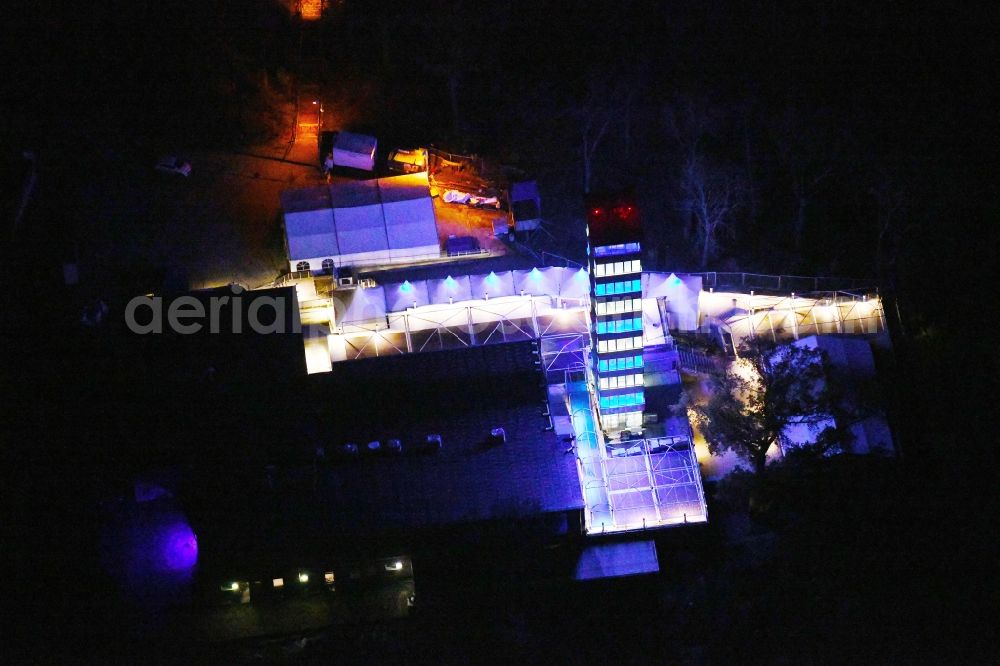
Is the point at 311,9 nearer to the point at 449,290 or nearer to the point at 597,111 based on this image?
the point at 597,111

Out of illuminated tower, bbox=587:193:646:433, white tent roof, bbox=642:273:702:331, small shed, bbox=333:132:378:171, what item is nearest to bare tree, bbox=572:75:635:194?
white tent roof, bbox=642:273:702:331

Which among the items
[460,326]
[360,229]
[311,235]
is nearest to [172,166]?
[311,235]

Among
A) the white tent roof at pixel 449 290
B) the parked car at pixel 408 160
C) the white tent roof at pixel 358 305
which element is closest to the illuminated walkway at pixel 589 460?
the white tent roof at pixel 449 290

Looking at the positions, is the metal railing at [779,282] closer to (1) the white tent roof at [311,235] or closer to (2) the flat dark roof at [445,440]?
(2) the flat dark roof at [445,440]

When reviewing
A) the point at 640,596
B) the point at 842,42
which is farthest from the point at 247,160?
the point at 842,42

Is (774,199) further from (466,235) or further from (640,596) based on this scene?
(640,596)

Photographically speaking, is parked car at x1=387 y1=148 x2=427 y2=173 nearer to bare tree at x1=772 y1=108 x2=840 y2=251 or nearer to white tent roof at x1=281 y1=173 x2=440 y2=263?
white tent roof at x1=281 y1=173 x2=440 y2=263
